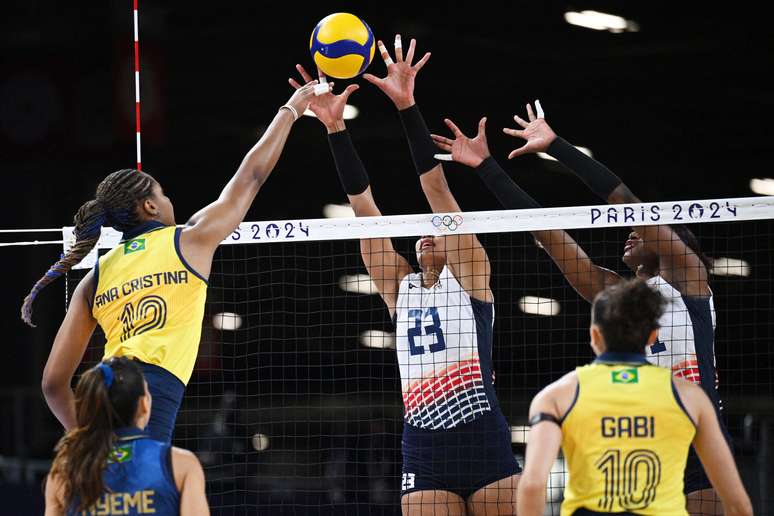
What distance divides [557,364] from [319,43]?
11.6 meters

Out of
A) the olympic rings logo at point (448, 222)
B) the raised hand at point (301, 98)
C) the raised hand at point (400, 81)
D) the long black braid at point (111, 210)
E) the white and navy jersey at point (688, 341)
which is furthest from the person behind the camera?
the olympic rings logo at point (448, 222)

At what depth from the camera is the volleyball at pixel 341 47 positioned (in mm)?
5887

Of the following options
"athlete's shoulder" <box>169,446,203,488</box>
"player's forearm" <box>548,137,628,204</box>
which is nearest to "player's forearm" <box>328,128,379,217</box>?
"player's forearm" <box>548,137,628,204</box>

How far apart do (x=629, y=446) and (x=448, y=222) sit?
8.55 feet

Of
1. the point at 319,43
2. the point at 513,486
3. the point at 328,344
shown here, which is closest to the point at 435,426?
the point at 513,486

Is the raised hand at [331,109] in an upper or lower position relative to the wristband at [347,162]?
upper

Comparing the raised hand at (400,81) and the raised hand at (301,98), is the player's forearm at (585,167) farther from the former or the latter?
the raised hand at (301,98)

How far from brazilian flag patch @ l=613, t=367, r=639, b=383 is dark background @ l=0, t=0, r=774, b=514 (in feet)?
29.0

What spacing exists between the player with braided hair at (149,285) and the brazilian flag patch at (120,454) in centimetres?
62

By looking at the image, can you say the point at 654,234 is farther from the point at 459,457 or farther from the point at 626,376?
the point at 626,376

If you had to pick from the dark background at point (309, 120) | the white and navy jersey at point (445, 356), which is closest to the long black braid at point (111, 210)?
the white and navy jersey at point (445, 356)

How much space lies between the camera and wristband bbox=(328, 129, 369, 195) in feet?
19.6

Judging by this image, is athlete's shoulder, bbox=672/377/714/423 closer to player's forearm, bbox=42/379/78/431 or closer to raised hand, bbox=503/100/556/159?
raised hand, bbox=503/100/556/159

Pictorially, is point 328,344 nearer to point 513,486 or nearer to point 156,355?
point 513,486
